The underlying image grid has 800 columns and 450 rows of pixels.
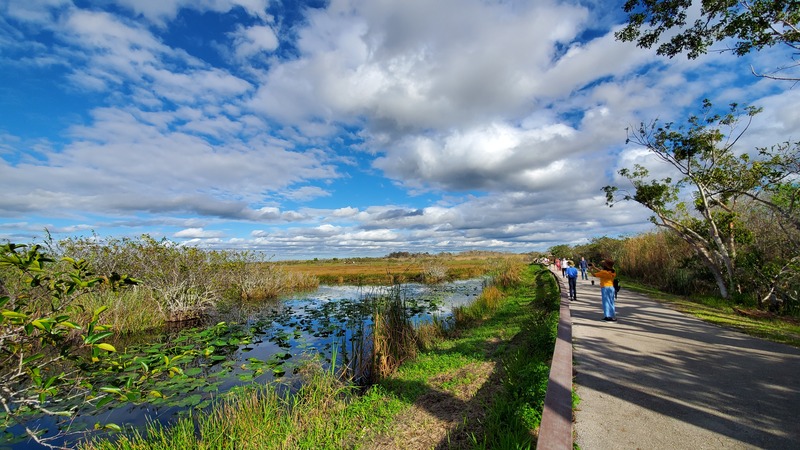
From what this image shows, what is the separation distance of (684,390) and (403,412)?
14.3 ft

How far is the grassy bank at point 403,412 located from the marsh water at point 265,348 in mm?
848

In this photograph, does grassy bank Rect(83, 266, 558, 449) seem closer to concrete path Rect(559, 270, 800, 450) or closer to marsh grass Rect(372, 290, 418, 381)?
marsh grass Rect(372, 290, 418, 381)

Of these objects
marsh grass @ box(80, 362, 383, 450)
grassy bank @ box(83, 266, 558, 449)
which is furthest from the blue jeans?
marsh grass @ box(80, 362, 383, 450)

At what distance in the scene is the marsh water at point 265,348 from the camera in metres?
6.77

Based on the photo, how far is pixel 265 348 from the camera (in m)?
11.0

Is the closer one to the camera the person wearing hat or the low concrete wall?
the low concrete wall

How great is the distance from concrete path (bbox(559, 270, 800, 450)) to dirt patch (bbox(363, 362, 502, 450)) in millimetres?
1657

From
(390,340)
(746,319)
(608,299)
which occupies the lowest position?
(390,340)

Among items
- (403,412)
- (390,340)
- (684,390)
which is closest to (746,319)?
(684,390)

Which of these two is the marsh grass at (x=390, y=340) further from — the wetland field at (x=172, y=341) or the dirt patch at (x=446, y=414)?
the dirt patch at (x=446, y=414)

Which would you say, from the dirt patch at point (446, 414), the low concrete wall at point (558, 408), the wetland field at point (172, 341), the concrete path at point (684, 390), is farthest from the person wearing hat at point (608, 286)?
the wetland field at point (172, 341)

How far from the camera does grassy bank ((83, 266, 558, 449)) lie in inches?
184

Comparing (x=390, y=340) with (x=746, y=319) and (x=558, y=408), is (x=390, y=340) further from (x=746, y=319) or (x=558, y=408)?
(x=746, y=319)

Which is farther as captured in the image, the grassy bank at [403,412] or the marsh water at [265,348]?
the marsh water at [265,348]
